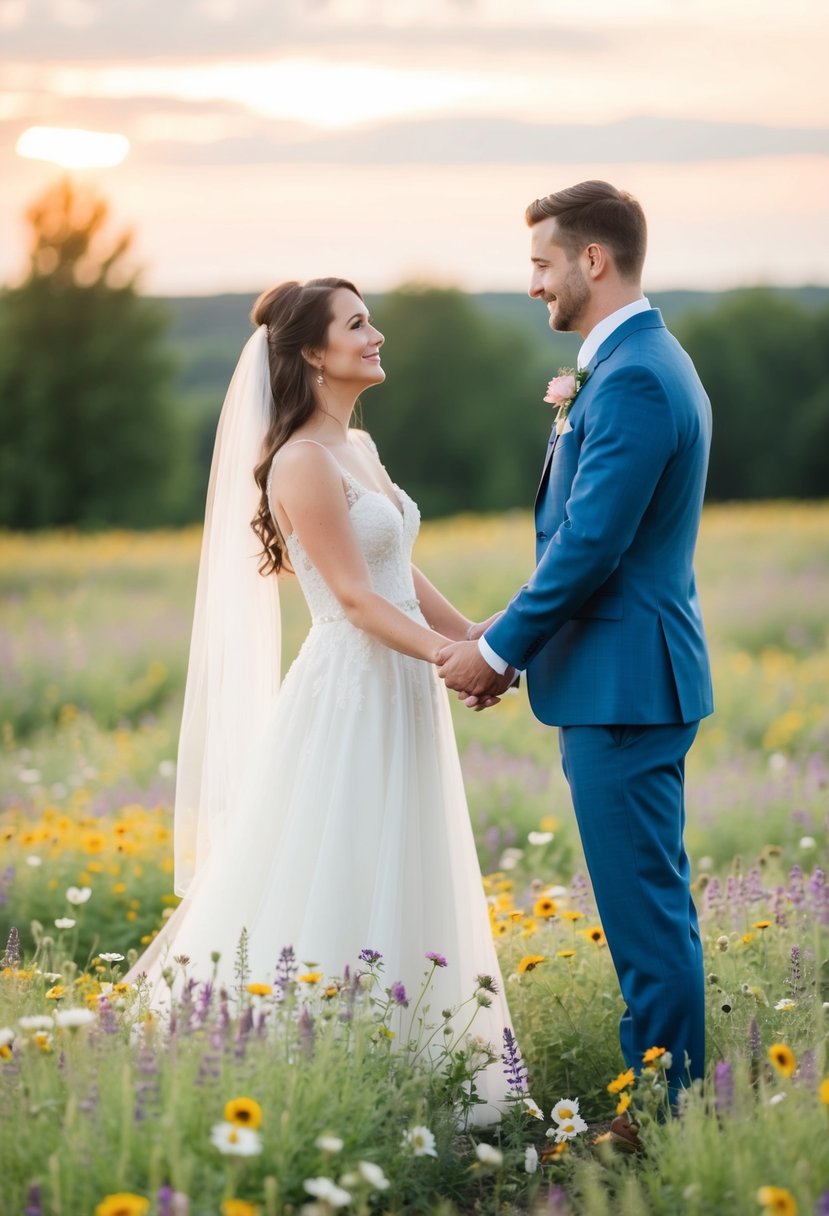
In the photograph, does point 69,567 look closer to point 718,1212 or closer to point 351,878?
point 351,878

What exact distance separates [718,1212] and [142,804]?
4.63m

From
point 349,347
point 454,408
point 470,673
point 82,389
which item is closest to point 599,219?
point 349,347

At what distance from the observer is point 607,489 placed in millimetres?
3570

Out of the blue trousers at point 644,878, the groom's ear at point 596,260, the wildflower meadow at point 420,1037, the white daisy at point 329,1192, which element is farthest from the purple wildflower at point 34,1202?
the groom's ear at point 596,260

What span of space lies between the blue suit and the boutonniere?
0.20 feet

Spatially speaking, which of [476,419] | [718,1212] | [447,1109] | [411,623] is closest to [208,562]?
[411,623]

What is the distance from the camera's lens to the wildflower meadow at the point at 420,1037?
2.78m

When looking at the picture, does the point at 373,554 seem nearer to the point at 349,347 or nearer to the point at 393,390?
the point at 349,347

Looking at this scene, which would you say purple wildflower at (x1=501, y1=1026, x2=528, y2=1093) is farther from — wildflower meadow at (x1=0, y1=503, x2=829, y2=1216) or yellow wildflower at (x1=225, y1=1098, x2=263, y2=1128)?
yellow wildflower at (x1=225, y1=1098, x2=263, y2=1128)

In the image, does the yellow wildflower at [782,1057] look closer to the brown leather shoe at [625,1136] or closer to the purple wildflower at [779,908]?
the brown leather shoe at [625,1136]

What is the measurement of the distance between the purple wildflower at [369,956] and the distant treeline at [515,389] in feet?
134

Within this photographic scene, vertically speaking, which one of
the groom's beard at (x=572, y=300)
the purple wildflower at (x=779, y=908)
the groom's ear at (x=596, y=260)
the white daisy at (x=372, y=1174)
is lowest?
the purple wildflower at (x=779, y=908)

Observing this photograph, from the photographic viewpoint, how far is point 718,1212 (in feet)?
9.27

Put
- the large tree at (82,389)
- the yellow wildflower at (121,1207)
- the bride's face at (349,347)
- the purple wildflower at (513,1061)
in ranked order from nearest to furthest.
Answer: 1. the yellow wildflower at (121,1207)
2. the purple wildflower at (513,1061)
3. the bride's face at (349,347)
4. the large tree at (82,389)
